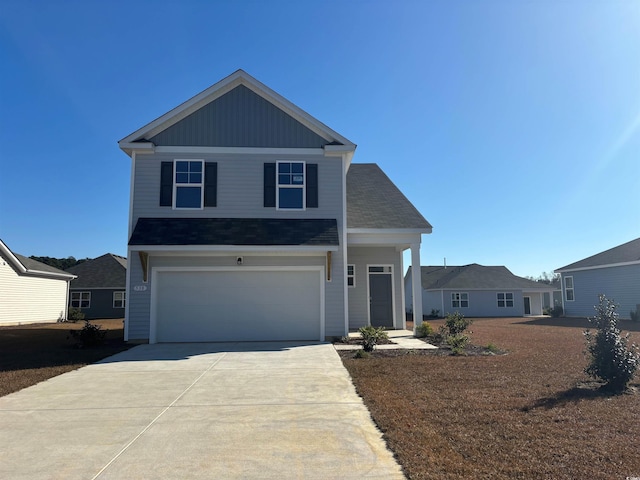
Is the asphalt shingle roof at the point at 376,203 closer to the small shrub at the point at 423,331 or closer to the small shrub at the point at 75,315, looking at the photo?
the small shrub at the point at 423,331

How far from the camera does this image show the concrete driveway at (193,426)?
4.24m

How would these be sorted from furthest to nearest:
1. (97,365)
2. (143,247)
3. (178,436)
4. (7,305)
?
(7,305)
(143,247)
(97,365)
(178,436)

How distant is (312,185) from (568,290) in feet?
80.2

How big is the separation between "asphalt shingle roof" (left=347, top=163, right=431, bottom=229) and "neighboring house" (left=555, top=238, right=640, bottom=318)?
1561 centimetres

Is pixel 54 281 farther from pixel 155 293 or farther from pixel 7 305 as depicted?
pixel 155 293

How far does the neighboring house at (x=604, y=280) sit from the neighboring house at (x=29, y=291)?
31.8 metres

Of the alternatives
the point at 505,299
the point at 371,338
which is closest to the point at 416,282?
the point at 371,338

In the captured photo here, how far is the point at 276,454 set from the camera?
14.9 feet

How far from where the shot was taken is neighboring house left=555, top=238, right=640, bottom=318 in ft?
80.6

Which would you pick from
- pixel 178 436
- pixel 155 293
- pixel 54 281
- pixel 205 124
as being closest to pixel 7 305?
pixel 54 281

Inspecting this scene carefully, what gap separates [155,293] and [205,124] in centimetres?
540

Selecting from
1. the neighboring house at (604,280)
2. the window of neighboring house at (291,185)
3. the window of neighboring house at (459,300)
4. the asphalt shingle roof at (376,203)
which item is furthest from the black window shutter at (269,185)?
the window of neighboring house at (459,300)

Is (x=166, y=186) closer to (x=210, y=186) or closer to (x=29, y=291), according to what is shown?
(x=210, y=186)

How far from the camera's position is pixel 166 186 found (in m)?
13.6
